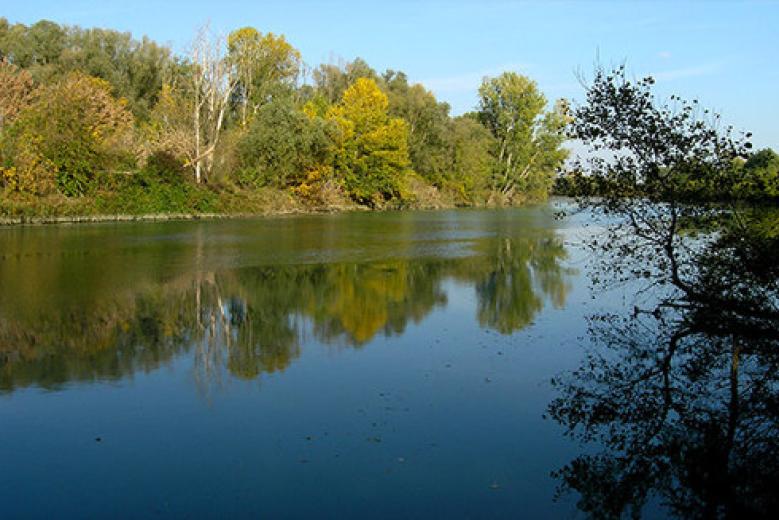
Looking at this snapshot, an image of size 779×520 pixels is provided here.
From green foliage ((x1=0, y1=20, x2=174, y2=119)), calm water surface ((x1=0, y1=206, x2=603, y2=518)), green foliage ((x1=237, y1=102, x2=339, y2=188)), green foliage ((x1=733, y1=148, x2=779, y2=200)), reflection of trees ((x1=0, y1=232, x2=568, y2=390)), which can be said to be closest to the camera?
calm water surface ((x1=0, y1=206, x2=603, y2=518))

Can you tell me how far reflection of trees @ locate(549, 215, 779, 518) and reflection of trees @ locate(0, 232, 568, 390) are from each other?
2.78 meters

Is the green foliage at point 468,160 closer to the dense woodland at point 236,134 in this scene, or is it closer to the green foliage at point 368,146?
the dense woodland at point 236,134

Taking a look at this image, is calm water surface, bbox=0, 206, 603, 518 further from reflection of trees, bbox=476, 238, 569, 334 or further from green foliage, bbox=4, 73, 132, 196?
green foliage, bbox=4, 73, 132, 196

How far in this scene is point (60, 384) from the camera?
9.09m

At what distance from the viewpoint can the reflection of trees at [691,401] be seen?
6242mm

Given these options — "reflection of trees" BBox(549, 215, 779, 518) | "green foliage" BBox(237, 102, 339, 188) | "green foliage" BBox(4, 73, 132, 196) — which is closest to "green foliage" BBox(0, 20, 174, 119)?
"green foliage" BBox(237, 102, 339, 188)

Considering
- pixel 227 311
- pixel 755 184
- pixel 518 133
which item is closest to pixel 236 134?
pixel 518 133

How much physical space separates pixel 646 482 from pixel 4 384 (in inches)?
298

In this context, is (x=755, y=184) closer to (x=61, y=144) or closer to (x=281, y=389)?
(x=281, y=389)

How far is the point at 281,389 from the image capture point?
9.05m

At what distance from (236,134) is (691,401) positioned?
49444 millimetres

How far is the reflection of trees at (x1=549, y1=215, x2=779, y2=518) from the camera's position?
6.24m

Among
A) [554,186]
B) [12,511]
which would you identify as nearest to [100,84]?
[554,186]

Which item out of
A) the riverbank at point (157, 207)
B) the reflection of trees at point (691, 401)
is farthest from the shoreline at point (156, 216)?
the reflection of trees at point (691, 401)
